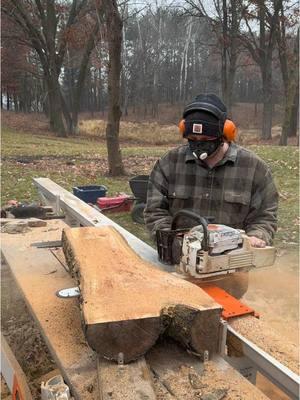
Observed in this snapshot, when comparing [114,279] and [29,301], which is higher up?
[114,279]

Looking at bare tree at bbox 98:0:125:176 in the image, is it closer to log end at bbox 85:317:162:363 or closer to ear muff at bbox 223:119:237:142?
ear muff at bbox 223:119:237:142

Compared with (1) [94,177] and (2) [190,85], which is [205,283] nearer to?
(1) [94,177]

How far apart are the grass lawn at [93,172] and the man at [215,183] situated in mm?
3099

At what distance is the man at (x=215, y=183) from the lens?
9.48 feet

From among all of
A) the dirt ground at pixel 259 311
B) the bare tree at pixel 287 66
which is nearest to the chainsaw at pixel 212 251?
the dirt ground at pixel 259 311

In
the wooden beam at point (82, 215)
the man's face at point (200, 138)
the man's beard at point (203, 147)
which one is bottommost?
the wooden beam at point (82, 215)

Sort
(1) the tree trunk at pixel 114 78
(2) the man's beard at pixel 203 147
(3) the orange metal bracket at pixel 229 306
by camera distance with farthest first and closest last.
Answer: (1) the tree trunk at pixel 114 78, (2) the man's beard at pixel 203 147, (3) the orange metal bracket at pixel 229 306

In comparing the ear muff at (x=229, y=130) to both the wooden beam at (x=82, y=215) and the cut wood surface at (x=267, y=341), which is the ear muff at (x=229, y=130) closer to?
the wooden beam at (x=82, y=215)

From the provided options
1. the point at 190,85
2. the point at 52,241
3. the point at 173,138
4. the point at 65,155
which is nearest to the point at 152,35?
the point at 190,85

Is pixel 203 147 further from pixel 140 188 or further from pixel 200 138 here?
pixel 140 188

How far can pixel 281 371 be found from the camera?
176 centimetres

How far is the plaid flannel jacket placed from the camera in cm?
308

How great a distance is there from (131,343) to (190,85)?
4357 cm

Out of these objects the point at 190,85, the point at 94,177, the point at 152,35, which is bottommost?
the point at 94,177
